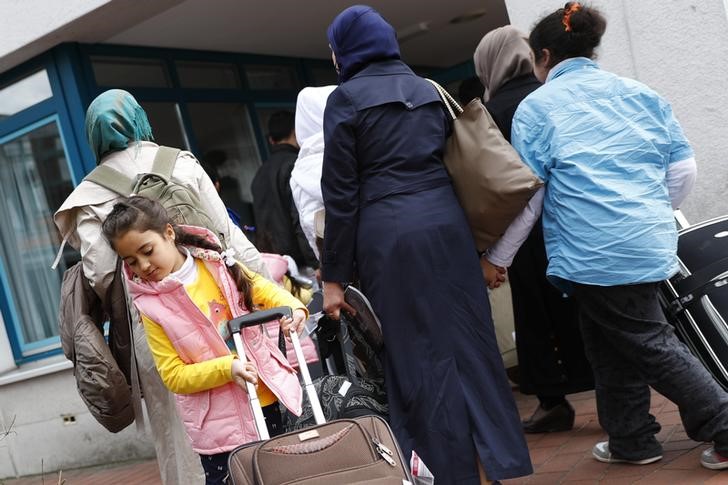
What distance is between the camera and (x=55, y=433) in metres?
7.31

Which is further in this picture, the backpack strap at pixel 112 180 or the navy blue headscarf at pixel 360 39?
the backpack strap at pixel 112 180

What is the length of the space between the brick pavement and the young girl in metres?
0.73

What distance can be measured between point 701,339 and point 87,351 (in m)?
2.48

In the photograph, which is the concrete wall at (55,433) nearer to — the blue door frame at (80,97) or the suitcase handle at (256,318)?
the blue door frame at (80,97)

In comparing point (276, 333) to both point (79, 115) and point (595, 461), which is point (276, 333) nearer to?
point (595, 461)

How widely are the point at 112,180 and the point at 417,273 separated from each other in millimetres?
1365

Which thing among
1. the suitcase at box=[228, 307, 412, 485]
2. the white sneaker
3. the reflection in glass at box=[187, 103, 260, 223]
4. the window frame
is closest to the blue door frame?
the window frame

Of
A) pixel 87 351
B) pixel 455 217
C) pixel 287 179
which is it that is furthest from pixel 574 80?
pixel 287 179

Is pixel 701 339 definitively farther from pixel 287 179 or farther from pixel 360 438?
pixel 287 179

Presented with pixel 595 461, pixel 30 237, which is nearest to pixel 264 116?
pixel 30 237

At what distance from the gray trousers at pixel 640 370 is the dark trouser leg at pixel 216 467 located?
1.56 metres

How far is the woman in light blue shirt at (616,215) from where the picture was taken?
10.9 feet

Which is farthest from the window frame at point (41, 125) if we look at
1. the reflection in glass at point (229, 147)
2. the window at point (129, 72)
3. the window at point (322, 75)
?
the window at point (322, 75)

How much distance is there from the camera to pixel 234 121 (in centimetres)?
896
